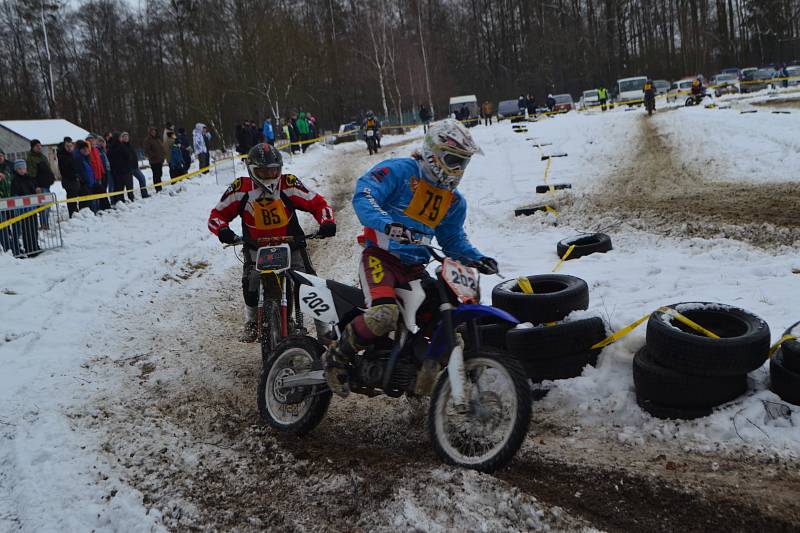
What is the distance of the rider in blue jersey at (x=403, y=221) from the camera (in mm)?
4273

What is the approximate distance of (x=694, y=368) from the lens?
4.55m

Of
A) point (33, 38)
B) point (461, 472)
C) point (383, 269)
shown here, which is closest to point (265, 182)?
point (383, 269)

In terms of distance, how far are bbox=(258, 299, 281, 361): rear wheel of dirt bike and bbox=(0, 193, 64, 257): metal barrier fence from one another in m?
7.65

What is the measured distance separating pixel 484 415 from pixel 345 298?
1.44m

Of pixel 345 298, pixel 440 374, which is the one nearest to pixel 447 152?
pixel 345 298

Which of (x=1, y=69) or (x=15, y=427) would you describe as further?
(x=1, y=69)

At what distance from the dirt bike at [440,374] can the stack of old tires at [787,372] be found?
6.58ft

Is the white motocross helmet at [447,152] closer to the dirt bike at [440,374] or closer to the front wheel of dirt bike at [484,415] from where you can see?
the dirt bike at [440,374]

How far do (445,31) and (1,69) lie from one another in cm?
4329

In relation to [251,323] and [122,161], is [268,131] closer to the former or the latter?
[122,161]

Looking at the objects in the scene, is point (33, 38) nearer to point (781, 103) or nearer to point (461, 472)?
point (781, 103)

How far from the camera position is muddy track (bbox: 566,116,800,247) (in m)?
9.59

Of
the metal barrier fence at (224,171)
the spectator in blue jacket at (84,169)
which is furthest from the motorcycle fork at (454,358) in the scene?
the metal barrier fence at (224,171)

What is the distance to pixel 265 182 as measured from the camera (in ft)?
20.7
